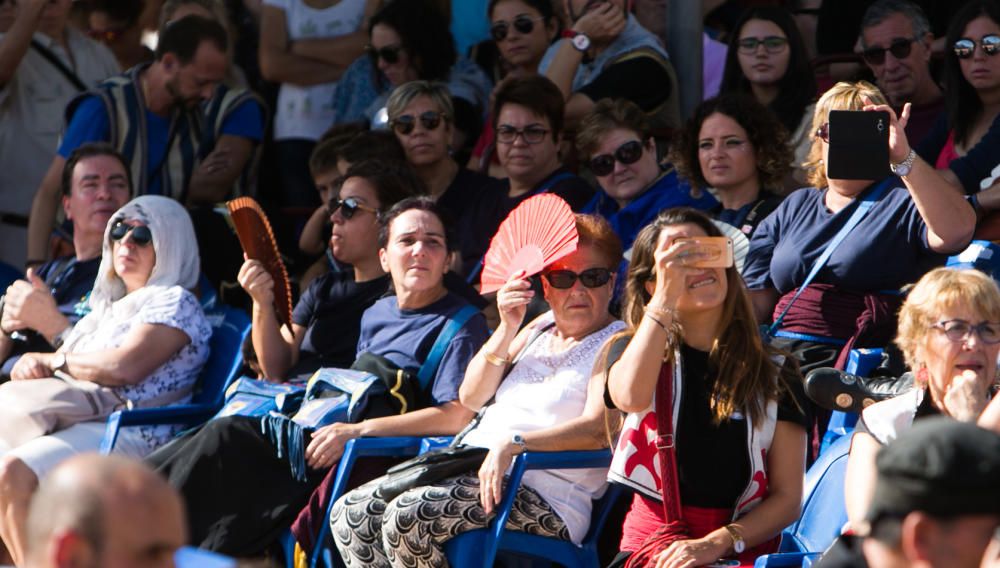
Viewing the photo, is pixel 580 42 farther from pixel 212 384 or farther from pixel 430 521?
pixel 430 521

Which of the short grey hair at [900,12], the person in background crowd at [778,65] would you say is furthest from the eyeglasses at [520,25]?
the short grey hair at [900,12]

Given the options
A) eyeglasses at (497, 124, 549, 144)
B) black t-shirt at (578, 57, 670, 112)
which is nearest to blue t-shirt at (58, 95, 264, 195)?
eyeglasses at (497, 124, 549, 144)

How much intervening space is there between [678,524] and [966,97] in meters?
2.15

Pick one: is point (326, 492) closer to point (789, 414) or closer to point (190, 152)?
point (789, 414)

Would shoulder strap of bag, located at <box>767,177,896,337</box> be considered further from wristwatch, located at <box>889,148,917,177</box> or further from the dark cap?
the dark cap

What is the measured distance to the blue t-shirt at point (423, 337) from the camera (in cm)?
493

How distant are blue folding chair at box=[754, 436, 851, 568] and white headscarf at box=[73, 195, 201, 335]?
2.73 meters

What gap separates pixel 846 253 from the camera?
4.55 m

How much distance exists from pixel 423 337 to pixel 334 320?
2.14 feet

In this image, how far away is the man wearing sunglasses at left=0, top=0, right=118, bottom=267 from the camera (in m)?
7.43

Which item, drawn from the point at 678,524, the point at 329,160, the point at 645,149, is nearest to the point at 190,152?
the point at 329,160

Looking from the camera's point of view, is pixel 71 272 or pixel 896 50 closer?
pixel 896 50

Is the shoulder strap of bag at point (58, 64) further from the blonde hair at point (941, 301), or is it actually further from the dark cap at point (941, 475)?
the dark cap at point (941, 475)

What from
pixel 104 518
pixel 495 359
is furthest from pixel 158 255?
pixel 104 518
